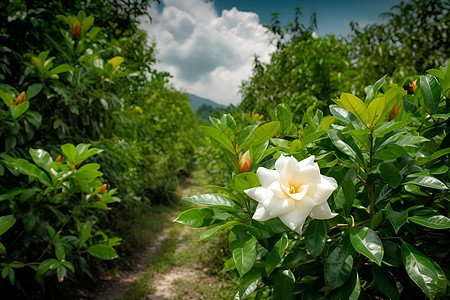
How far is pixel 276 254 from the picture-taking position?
24.8 inches

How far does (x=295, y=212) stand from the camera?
567mm

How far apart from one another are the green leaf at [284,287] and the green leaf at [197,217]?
0.81ft

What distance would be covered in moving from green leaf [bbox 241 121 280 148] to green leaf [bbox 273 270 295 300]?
1.19 feet

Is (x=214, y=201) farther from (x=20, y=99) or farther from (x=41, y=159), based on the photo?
(x=20, y=99)

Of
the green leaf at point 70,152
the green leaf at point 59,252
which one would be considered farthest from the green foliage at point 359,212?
the green leaf at point 59,252

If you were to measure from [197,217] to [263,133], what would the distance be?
11.0 inches

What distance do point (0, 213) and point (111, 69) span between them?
1340 mm

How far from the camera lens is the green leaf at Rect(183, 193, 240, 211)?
0.66 metres

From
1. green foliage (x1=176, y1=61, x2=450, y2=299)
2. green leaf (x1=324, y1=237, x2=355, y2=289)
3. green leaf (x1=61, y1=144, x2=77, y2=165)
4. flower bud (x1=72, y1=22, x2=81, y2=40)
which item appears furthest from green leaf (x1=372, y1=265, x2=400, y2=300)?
flower bud (x1=72, y1=22, x2=81, y2=40)

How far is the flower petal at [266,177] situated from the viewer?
608mm

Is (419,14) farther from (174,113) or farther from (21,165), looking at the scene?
(174,113)

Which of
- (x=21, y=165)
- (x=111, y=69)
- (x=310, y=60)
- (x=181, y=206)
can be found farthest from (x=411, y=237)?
(x=310, y=60)

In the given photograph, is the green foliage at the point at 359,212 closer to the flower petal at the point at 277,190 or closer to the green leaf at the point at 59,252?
the flower petal at the point at 277,190

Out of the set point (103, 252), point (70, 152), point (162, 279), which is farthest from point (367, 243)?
point (162, 279)
